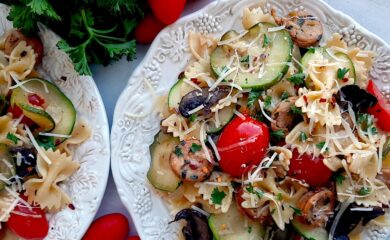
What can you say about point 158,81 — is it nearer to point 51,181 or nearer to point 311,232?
point 51,181

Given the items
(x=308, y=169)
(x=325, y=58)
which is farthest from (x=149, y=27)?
(x=308, y=169)

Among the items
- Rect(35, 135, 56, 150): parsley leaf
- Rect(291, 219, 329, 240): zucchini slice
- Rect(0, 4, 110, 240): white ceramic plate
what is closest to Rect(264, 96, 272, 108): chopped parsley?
Rect(291, 219, 329, 240): zucchini slice

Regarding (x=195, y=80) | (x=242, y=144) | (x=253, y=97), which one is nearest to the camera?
(x=242, y=144)

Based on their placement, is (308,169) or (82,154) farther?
(82,154)

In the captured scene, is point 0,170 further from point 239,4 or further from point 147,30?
point 239,4

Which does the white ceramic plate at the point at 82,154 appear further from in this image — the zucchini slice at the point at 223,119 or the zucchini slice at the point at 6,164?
the zucchini slice at the point at 223,119

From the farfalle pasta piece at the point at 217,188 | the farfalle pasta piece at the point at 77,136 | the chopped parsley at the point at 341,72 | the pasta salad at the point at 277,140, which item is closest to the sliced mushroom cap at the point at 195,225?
the pasta salad at the point at 277,140

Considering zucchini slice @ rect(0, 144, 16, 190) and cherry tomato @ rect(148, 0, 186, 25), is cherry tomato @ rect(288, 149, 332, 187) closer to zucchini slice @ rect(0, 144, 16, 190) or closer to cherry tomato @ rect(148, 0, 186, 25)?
cherry tomato @ rect(148, 0, 186, 25)

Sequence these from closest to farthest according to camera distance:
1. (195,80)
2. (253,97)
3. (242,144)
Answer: (242,144), (253,97), (195,80)
